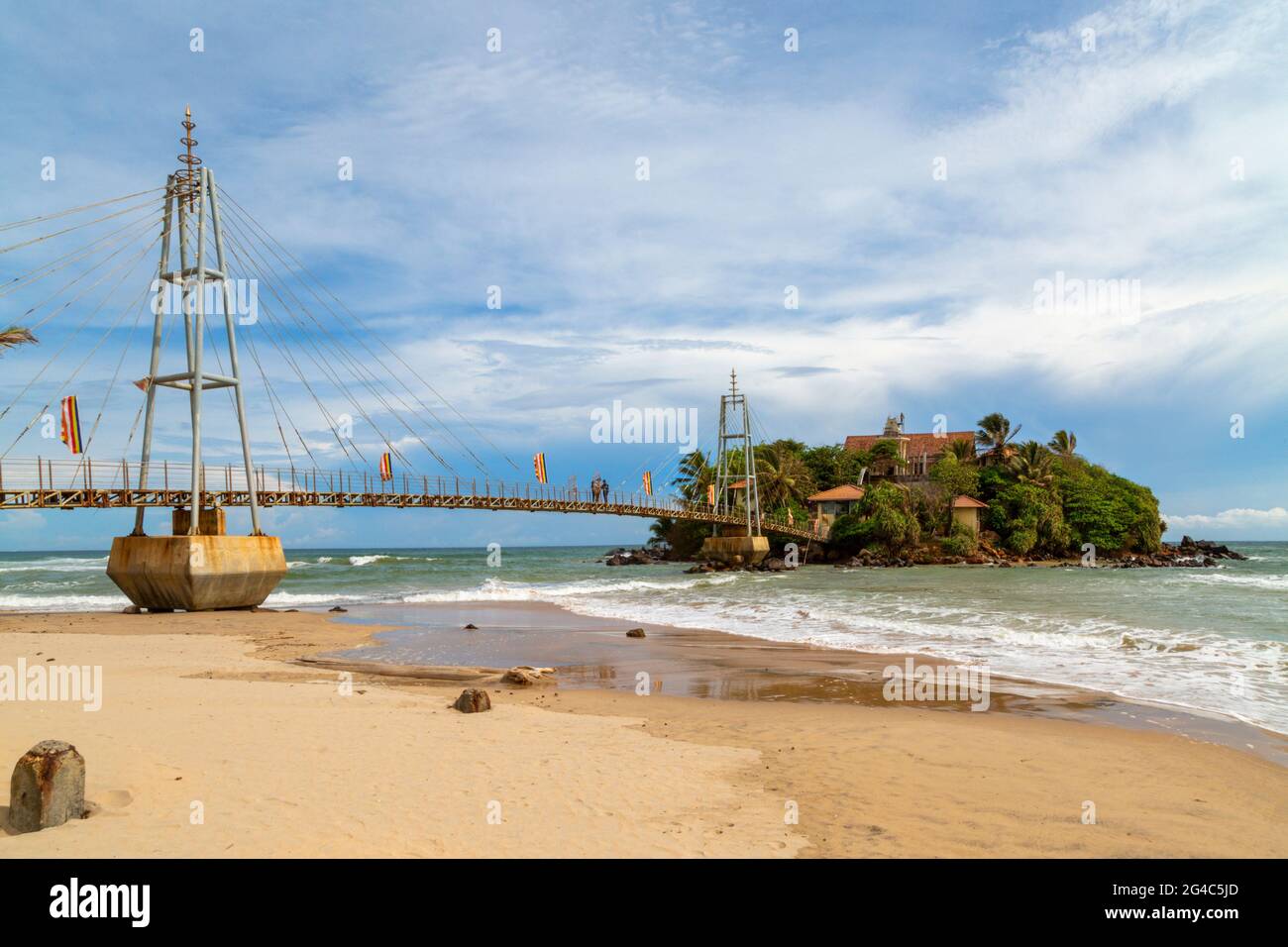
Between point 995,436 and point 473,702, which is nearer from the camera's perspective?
point 473,702

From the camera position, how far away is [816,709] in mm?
9805

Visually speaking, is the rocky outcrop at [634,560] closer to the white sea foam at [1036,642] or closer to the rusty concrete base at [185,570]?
the white sea foam at [1036,642]

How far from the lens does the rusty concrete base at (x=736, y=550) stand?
59.9 m

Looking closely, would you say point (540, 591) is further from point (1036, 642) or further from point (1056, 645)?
point (1056, 645)

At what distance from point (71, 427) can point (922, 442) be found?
6739 cm

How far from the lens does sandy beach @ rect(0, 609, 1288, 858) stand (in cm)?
495

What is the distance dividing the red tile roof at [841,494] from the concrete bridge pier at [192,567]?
163ft

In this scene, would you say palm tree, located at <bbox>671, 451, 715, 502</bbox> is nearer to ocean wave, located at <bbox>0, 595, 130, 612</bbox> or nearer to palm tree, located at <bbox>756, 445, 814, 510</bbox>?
palm tree, located at <bbox>756, 445, 814, 510</bbox>

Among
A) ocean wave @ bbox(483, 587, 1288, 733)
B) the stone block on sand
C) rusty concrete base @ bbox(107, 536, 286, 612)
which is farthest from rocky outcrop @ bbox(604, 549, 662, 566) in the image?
the stone block on sand

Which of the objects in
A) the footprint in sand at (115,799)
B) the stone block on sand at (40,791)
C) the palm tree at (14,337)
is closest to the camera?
the stone block on sand at (40,791)

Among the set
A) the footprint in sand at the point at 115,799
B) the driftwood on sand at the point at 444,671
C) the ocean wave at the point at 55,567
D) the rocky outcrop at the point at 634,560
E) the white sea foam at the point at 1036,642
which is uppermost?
the footprint in sand at the point at 115,799

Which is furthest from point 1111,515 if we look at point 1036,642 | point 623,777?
point 623,777

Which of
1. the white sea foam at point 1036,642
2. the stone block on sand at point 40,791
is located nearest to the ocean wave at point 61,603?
the white sea foam at point 1036,642

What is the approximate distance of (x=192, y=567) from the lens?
21.9 m
